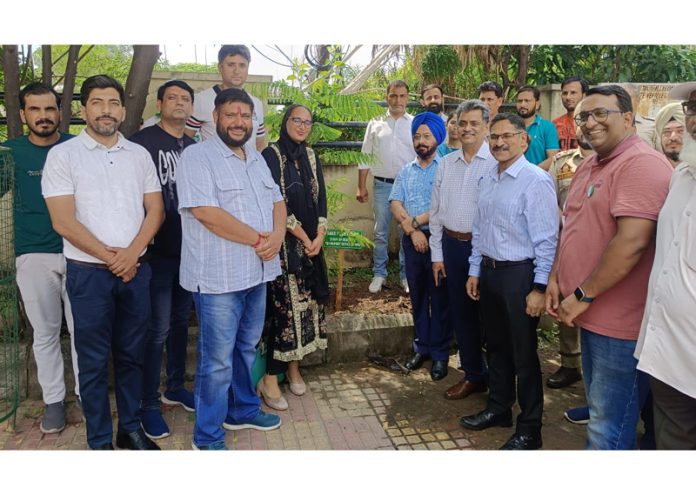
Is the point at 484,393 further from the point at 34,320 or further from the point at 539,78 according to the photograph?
the point at 539,78

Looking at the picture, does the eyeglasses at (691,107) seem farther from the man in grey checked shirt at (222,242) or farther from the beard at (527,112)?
the beard at (527,112)

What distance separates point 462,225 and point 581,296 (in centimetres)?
138

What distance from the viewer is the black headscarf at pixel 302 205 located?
4055mm

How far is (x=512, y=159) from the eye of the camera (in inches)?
139

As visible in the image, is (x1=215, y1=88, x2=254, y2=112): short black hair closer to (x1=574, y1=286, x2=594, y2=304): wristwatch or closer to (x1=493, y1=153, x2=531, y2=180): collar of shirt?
(x1=493, y1=153, x2=531, y2=180): collar of shirt

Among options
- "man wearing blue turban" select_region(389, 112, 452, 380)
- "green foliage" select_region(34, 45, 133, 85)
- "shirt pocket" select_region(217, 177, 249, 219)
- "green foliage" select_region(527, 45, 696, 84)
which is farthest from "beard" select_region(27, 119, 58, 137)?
"green foliage" select_region(527, 45, 696, 84)

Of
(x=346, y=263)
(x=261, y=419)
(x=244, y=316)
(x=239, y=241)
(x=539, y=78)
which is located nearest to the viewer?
(x=239, y=241)

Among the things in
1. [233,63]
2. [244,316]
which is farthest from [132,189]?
[233,63]

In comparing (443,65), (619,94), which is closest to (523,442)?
(619,94)

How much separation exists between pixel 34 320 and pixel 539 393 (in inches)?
127

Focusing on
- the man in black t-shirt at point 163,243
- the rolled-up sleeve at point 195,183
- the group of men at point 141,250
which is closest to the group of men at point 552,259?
the group of men at point 141,250

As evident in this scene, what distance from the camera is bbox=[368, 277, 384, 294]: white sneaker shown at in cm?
596

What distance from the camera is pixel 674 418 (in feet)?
8.29

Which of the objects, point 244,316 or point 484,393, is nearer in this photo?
point 244,316
